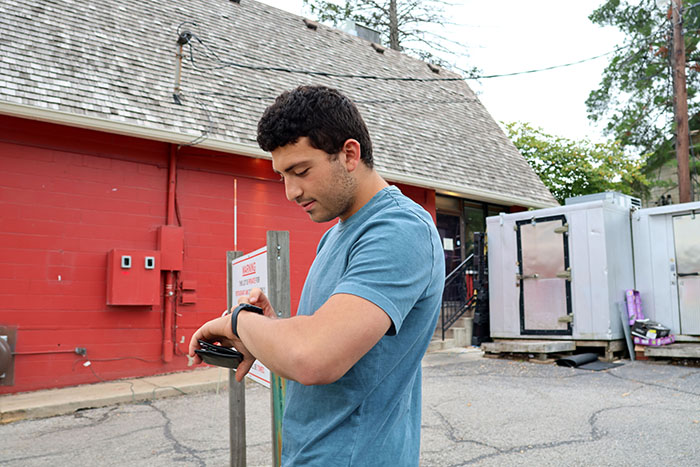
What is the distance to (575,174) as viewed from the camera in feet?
63.0

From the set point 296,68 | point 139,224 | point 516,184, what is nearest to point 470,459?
point 139,224

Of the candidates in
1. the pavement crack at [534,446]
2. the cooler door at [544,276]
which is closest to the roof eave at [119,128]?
the cooler door at [544,276]

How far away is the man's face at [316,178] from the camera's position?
1.35 metres

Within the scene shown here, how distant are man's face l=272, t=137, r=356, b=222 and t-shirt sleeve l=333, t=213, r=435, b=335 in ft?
0.50

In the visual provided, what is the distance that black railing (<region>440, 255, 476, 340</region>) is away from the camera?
11.0 meters

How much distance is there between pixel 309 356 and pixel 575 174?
65.1 feet

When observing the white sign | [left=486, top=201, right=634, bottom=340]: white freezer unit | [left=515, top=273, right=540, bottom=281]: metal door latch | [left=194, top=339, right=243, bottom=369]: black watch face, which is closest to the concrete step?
[left=486, top=201, right=634, bottom=340]: white freezer unit

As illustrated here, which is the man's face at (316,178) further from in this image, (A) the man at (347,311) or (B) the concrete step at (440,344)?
(B) the concrete step at (440,344)

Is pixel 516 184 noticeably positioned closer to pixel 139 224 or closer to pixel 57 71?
pixel 139 224

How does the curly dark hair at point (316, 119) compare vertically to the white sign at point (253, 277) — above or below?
above

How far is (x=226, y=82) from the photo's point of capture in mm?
9617

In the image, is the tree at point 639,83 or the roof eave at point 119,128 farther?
the tree at point 639,83

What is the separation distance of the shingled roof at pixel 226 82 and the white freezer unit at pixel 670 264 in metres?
3.87

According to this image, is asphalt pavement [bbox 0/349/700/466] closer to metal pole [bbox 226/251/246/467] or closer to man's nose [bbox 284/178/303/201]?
metal pole [bbox 226/251/246/467]
